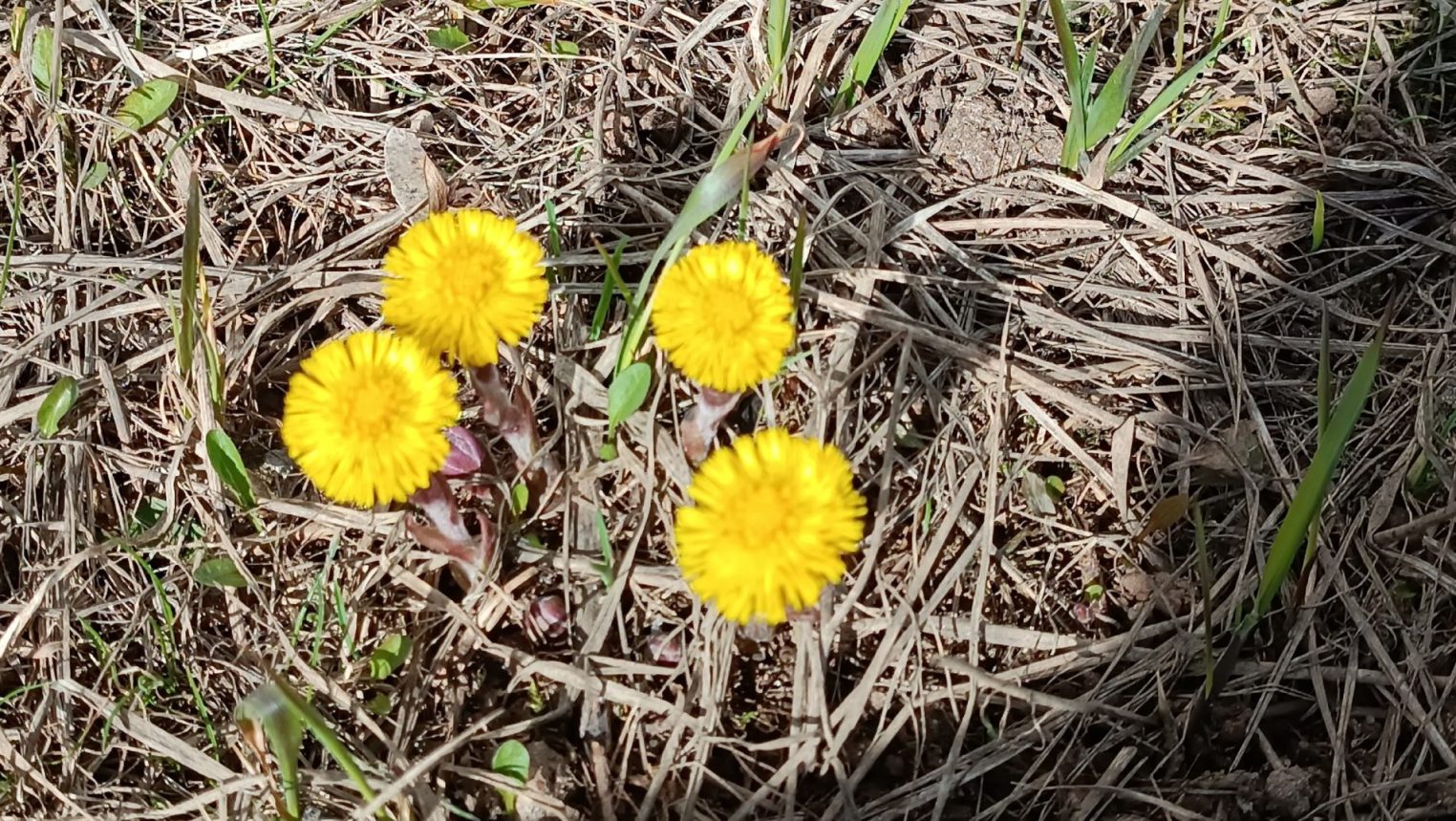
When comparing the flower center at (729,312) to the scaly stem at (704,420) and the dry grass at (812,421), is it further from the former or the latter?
the dry grass at (812,421)

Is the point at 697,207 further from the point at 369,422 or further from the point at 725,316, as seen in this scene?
the point at 369,422

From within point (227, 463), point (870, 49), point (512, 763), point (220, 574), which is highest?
point (870, 49)

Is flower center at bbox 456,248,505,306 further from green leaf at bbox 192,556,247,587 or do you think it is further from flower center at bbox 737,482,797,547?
green leaf at bbox 192,556,247,587

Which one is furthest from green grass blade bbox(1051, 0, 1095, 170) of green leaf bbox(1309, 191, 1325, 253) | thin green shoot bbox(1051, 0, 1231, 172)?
green leaf bbox(1309, 191, 1325, 253)

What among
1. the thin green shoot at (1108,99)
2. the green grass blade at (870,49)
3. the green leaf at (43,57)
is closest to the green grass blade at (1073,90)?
the thin green shoot at (1108,99)

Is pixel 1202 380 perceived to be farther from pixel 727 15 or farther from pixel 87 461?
pixel 87 461

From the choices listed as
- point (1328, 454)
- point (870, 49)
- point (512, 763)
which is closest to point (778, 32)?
point (870, 49)

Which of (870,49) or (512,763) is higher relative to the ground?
(870,49)

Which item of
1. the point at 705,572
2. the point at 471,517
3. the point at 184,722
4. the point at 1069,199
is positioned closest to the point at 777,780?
the point at 705,572
